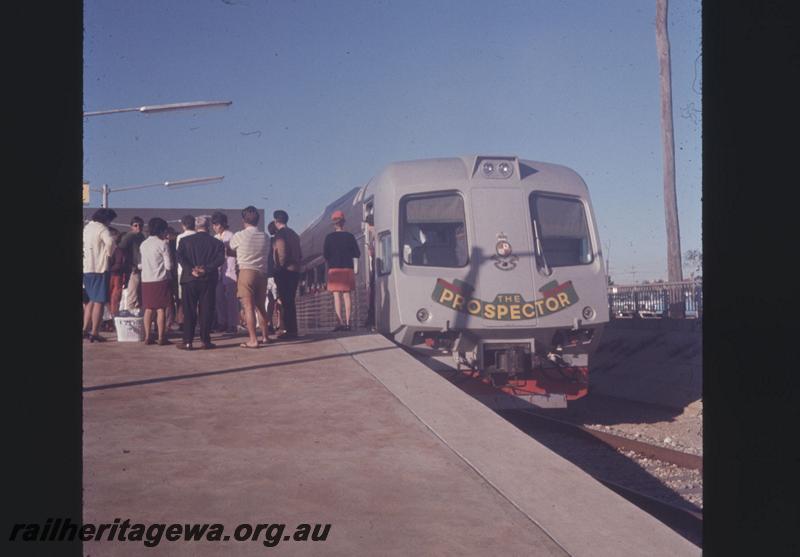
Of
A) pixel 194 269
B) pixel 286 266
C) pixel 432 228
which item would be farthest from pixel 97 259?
pixel 432 228

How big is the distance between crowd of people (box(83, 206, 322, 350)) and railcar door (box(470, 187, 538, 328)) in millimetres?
1824

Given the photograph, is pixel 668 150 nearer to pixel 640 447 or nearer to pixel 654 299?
pixel 654 299

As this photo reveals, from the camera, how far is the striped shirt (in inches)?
383

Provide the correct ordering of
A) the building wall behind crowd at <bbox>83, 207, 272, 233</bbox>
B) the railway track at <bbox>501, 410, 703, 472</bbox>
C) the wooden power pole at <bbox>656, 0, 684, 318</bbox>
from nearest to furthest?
the railway track at <bbox>501, 410, 703, 472</bbox>
the building wall behind crowd at <bbox>83, 207, 272, 233</bbox>
the wooden power pole at <bbox>656, 0, 684, 318</bbox>

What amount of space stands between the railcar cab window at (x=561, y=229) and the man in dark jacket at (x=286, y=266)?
3.13 meters

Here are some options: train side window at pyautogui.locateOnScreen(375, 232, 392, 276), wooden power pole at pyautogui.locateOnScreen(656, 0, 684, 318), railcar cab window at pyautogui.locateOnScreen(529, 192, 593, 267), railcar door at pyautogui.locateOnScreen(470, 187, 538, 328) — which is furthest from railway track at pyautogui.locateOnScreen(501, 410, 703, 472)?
wooden power pole at pyautogui.locateOnScreen(656, 0, 684, 318)

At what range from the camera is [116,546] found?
3.85 m

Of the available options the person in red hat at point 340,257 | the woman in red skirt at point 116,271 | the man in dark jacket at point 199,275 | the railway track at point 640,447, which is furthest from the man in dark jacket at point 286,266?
the railway track at point 640,447

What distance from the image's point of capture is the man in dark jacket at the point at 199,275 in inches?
383

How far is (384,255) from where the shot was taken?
11359 millimetres

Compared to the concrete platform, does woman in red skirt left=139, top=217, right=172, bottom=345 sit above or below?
above

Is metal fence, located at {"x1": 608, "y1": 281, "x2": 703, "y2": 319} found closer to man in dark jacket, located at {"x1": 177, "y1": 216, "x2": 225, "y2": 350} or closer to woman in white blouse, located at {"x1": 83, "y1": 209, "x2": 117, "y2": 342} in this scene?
man in dark jacket, located at {"x1": 177, "y1": 216, "x2": 225, "y2": 350}

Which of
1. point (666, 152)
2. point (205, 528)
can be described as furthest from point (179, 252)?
point (666, 152)

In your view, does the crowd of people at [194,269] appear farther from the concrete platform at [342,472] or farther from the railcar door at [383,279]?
the concrete platform at [342,472]
